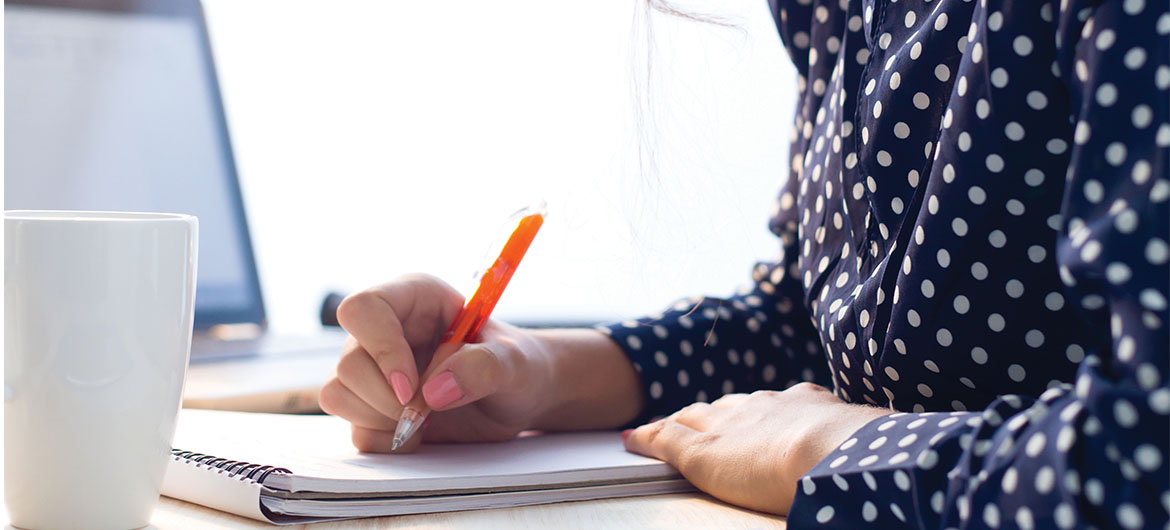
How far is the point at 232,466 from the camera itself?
46cm

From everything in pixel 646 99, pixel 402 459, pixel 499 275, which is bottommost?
pixel 402 459

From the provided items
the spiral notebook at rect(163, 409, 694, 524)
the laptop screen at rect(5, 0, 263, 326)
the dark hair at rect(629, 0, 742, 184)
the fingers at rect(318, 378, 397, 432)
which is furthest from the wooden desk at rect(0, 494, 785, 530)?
the laptop screen at rect(5, 0, 263, 326)

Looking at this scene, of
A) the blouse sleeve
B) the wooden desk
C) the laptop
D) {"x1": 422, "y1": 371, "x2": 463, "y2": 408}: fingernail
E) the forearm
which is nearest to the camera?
the blouse sleeve

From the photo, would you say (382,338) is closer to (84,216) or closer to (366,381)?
(366,381)

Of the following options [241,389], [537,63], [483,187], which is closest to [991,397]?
[241,389]

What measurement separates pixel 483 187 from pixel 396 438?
0.79 meters

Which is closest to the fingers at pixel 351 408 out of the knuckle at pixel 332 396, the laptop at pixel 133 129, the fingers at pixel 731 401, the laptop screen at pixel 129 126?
the knuckle at pixel 332 396

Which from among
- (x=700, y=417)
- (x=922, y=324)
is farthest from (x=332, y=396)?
(x=922, y=324)

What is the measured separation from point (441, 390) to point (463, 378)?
0.05 ft

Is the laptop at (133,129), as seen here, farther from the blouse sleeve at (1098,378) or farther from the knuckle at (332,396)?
the blouse sleeve at (1098,378)

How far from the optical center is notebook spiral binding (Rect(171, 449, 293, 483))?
17.5 inches

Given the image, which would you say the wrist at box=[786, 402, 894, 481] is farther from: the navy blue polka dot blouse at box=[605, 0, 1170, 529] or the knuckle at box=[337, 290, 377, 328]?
the knuckle at box=[337, 290, 377, 328]

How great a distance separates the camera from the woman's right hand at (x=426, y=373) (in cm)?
55

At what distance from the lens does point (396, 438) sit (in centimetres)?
54
